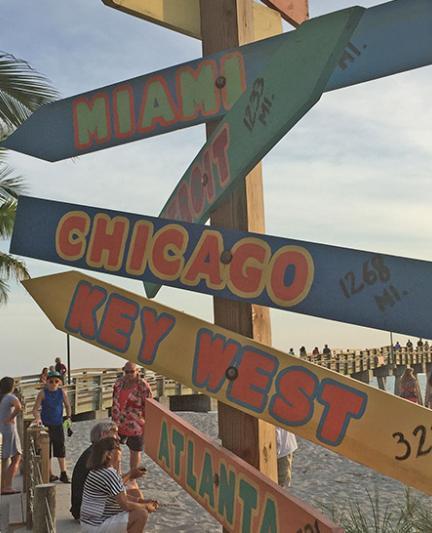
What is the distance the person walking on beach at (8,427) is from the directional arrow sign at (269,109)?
5783 millimetres

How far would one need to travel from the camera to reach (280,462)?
6812mm

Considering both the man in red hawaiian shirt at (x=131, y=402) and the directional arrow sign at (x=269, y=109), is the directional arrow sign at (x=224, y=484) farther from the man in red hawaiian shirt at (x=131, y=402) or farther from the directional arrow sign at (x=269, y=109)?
the man in red hawaiian shirt at (x=131, y=402)

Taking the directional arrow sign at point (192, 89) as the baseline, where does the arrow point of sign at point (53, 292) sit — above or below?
below

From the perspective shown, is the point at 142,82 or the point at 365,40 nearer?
the point at 365,40

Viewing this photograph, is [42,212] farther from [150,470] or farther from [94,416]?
[94,416]

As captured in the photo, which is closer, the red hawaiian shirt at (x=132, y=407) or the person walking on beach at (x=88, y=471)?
the person walking on beach at (x=88, y=471)

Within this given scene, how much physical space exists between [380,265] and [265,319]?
0.73m

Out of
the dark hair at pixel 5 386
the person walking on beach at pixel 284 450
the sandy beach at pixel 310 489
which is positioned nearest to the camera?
the person walking on beach at pixel 284 450

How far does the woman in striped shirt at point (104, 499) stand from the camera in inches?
199

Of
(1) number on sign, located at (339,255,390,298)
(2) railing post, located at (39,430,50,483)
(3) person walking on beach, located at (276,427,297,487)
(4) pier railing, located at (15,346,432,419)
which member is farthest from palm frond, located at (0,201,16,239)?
(1) number on sign, located at (339,255,390,298)

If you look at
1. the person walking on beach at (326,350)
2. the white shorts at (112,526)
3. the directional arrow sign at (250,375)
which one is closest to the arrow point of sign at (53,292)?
the directional arrow sign at (250,375)

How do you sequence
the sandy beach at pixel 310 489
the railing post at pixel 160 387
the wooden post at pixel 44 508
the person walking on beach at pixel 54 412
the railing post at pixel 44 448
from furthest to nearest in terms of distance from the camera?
the railing post at pixel 160 387 < the person walking on beach at pixel 54 412 < the sandy beach at pixel 310 489 < the railing post at pixel 44 448 < the wooden post at pixel 44 508

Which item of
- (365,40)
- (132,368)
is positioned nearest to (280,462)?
(132,368)

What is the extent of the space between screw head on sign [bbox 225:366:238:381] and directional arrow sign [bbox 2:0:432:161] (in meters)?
1.01
